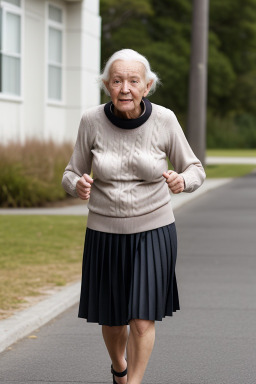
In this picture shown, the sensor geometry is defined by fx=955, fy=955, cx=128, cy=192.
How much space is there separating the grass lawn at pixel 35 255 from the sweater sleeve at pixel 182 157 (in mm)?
→ 3023

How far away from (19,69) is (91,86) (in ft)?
9.57

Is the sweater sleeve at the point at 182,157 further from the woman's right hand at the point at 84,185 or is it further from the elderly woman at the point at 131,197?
the woman's right hand at the point at 84,185

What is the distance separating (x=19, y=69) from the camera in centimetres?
2150

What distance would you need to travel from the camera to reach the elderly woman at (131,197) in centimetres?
447

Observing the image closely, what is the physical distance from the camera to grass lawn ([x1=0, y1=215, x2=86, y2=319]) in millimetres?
8383

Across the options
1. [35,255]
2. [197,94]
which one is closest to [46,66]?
[197,94]

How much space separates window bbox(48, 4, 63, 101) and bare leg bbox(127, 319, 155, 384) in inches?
725

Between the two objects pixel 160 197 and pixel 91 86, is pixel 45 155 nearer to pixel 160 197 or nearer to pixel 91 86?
pixel 91 86

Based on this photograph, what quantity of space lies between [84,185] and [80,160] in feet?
0.79

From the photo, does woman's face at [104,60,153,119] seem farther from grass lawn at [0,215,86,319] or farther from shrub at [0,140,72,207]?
shrub at [0,140,72,207]

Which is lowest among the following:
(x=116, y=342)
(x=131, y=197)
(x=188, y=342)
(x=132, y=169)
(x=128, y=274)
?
(x=188, y=342)

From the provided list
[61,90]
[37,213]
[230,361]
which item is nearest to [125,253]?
[230,361]

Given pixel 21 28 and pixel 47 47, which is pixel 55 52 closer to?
pixel 47 47

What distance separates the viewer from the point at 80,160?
4.67 m
